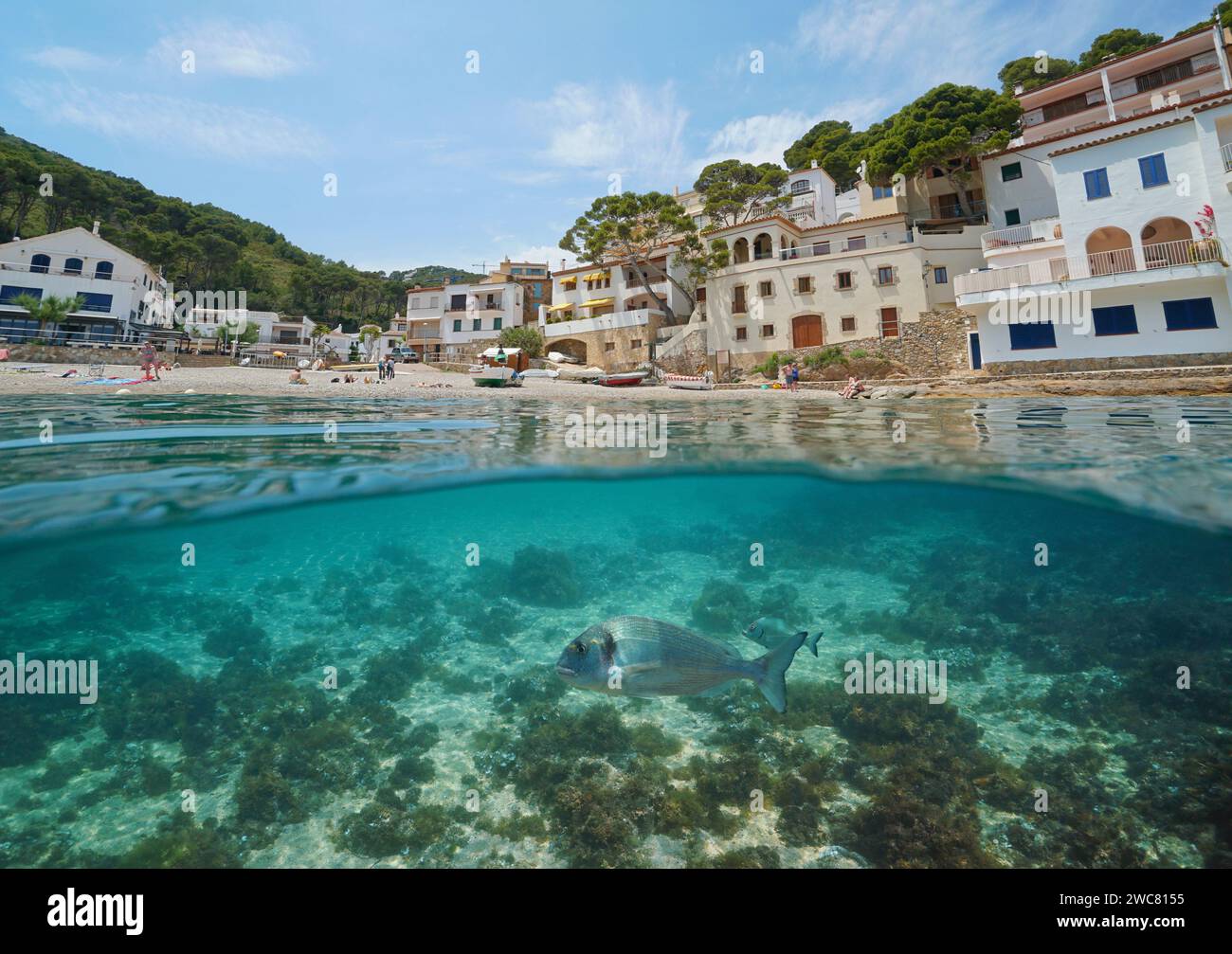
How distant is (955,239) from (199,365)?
53.0 m

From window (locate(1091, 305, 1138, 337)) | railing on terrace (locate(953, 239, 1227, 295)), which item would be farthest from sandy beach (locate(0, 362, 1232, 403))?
railing on terrace (locate(953, 239, 1227, 295))

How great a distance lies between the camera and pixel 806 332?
40062 mm

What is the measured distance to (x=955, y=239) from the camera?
120 ft

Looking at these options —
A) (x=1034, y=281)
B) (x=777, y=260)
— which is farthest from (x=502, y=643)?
(x=777, y=260)

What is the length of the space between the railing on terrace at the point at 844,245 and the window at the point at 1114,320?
1543 centimetres

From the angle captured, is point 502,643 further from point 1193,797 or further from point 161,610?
point 1193,797

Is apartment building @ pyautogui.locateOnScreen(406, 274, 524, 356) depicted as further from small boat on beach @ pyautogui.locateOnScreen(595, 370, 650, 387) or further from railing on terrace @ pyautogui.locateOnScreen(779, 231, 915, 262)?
railing on terrace @ pyautogui.locateOnScreen(779, 231, 915, 262)

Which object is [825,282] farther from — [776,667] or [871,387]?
[776,667]

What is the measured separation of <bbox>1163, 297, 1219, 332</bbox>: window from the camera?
77.4 feet

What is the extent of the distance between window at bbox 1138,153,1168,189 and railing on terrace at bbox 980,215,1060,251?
13.7ft

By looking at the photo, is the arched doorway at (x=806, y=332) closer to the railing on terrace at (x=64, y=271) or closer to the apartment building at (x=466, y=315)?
the apartment building at (x=466, y=315)

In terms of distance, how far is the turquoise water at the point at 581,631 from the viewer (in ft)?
19.6

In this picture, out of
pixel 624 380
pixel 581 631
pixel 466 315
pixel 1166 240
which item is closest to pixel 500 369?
pixel 624 380

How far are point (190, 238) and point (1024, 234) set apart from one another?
98.0 m
